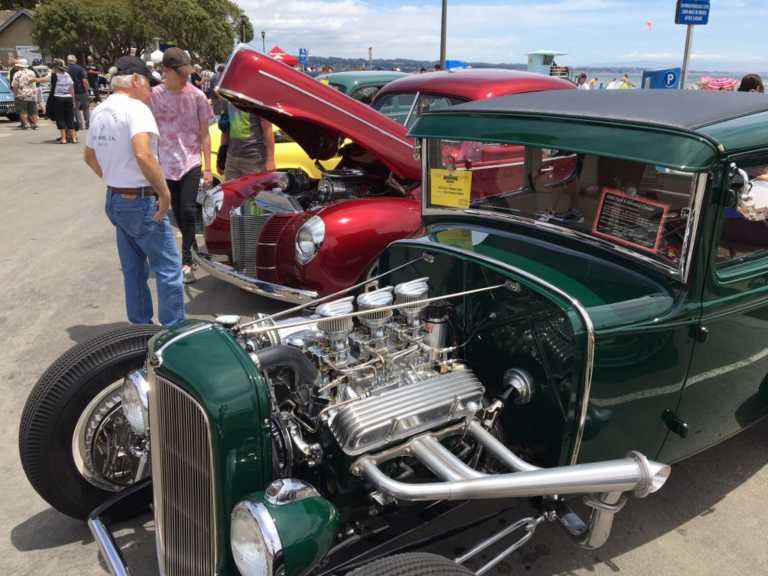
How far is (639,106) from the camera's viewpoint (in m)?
2.31

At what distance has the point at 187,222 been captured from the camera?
195 inches

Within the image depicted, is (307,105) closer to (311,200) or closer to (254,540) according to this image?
(311,200)

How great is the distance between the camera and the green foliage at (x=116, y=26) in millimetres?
34594

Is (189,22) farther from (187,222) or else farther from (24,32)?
(187,222)

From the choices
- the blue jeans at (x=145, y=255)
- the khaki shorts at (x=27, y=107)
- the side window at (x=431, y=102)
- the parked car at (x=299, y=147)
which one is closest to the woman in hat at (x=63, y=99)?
the khaki shorts at (x=27, y=107)

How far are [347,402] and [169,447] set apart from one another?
534 mm

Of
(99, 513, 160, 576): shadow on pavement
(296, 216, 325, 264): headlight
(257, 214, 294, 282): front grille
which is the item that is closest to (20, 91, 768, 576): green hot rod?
(99, 513, 160, 576): shadow on pavement

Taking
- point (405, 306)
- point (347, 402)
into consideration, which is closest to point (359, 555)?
point (347, 402)

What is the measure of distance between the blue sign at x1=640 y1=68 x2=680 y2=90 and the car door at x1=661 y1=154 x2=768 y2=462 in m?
7.76

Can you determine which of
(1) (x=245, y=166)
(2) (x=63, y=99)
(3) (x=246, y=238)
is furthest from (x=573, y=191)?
(2) (x=63, y=99)

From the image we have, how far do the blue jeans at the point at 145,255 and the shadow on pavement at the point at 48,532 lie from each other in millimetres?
1400

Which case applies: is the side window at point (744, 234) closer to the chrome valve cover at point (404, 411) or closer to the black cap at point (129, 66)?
the chrome valve cover at point (404, 411)

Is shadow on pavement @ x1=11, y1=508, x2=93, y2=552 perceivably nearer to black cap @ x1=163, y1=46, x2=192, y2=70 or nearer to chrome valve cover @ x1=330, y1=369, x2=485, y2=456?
chrome valve cover @ x1=330, y1=369, x2=485, y2=456

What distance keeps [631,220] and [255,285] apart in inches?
98.7
